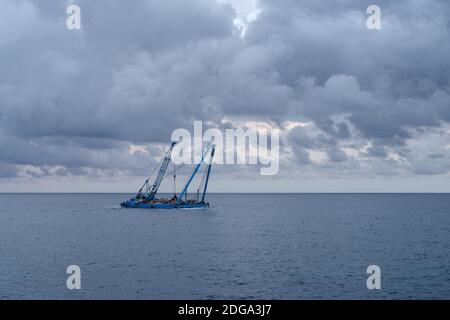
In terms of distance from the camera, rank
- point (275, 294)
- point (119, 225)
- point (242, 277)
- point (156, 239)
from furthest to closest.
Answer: point (119, 225) → point (156, 239) → point (242, 277) → point (275, 294)

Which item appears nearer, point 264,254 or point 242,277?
point 242,277

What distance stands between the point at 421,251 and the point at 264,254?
106 ft

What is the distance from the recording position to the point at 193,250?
303ft

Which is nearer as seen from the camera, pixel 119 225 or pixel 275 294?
pixel 275 294

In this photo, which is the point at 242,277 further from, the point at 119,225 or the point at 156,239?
the point at 119,225

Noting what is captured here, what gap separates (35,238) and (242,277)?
71.5m
